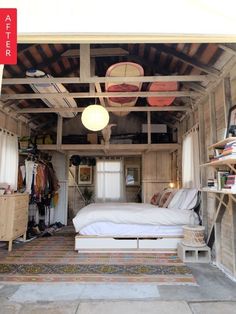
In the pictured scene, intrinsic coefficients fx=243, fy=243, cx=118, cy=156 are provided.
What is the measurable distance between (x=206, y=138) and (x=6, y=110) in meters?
3.89

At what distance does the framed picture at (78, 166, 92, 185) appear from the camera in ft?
27.5

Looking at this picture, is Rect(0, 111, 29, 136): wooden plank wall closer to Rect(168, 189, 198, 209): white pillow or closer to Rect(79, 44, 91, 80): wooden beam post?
Rect(79, 44, 91, 80): wooden beam post

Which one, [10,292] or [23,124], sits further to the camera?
[23,124]

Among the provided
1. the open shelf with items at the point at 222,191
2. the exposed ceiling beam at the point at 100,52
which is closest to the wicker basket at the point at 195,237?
the open shelf with items at the point at 222,191

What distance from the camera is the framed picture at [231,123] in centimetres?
272

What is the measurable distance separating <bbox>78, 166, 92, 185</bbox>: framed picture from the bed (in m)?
4.26

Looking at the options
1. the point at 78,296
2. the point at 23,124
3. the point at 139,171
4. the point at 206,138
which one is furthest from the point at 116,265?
the point at 139,171

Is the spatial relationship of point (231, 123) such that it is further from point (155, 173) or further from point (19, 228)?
point (155, 173)

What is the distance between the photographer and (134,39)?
152 cm

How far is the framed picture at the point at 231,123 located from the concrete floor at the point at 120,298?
1.68 meters

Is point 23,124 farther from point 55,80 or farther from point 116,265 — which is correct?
point 116,265

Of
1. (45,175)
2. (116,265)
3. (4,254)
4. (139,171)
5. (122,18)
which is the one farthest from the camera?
(139,171)

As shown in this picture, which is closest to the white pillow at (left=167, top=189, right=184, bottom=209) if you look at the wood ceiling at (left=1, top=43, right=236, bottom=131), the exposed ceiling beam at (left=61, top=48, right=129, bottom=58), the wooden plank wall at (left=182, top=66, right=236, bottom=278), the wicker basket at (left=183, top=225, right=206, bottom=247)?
the wooden plank wall at (left=182, top=66, right=236, bottom=278)

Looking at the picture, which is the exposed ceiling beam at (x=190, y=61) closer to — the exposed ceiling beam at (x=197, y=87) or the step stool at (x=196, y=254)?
the exposed ceiling beam at (x=197, y=87)
